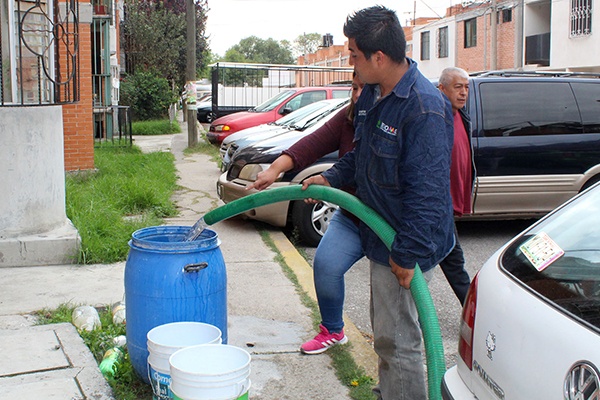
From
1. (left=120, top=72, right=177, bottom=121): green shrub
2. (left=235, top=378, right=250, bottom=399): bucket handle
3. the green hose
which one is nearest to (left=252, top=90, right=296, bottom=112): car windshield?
(left=120, top=72, right=177, bottom=121): green shrub

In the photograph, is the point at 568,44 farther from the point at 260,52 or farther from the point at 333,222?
the point at 260,52

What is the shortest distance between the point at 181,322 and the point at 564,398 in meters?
2.00

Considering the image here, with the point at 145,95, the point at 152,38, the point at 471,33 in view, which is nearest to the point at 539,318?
the point at 145,95

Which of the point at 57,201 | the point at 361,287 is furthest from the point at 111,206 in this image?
the point at 361,287

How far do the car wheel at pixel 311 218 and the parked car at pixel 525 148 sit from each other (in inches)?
0.9

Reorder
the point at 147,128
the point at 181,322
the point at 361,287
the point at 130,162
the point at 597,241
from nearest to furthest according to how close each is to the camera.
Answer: the point at 597,241
the point at 181,322
the point at 361,287
the point at 130,162
the point at 147,128

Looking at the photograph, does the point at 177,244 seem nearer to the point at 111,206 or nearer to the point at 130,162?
the point at 111,206

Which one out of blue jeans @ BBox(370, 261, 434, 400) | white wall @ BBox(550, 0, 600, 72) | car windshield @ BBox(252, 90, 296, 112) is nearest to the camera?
blue jeans @ BBox(370, 261, 434, 400)

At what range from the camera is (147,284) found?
358cm

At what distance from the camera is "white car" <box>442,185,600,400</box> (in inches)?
80.7

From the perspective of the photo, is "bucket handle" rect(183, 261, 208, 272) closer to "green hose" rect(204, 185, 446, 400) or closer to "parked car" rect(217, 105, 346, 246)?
"green hose" rect(204, 185, 446, 400)

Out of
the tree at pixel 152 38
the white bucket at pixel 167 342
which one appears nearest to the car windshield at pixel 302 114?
the white bucket at pixel 167 342

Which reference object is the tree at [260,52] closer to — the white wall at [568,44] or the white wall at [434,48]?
the white wall at [434,48]

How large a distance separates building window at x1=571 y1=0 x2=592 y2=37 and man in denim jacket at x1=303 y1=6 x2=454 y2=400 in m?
28.0
